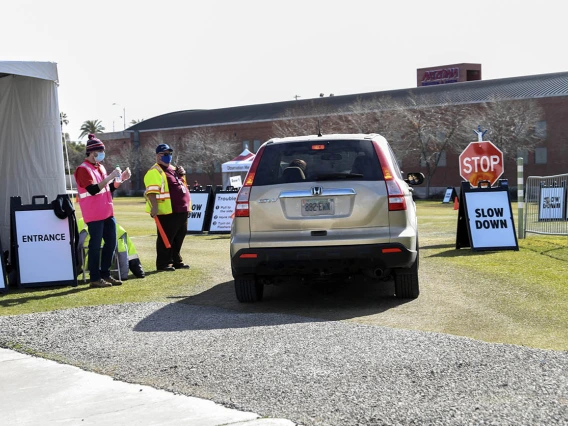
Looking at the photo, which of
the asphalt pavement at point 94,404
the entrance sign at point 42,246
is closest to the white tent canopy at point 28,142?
the entrance sign at point 42,246

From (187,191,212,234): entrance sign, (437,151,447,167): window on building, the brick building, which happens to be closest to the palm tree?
the brick building

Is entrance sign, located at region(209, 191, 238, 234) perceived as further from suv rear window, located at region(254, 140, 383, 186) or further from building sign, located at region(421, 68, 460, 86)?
building sign, located at region(421, 68, 460, 86)

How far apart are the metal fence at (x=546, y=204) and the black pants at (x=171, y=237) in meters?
8.55

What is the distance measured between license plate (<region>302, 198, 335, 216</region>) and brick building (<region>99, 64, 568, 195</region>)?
59.9m

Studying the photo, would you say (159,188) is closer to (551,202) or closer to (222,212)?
(222,212)

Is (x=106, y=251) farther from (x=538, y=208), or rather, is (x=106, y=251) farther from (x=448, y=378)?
(x=538, y=208)

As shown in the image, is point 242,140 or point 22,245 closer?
point 22,245

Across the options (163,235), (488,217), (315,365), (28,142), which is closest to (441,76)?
(488,217)

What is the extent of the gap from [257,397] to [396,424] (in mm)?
1080

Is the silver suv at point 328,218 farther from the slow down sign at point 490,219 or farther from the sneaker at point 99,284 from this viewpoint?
the slow down sign at point 490,219

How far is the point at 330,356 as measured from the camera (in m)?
6.62

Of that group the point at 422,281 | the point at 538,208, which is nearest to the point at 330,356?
the point at 422,281

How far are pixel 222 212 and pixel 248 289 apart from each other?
12.8 m

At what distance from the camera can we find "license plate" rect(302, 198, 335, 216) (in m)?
8.93
